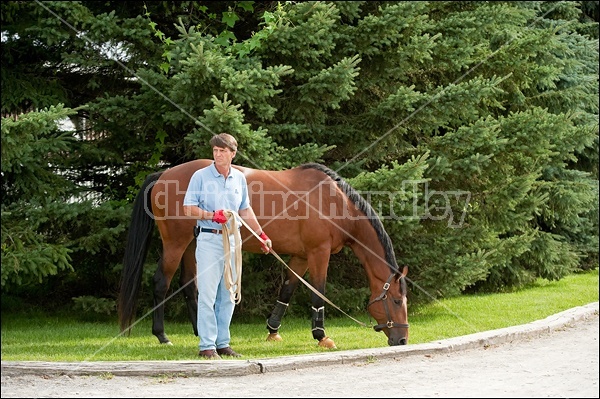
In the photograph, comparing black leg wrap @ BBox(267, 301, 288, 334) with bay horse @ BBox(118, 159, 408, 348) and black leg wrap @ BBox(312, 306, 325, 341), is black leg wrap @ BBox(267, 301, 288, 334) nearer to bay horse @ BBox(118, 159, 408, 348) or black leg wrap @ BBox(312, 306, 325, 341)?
bay horse @ BBox(118, 159, 408, 348)

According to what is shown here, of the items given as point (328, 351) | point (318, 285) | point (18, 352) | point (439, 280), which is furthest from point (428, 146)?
point (18, 352)

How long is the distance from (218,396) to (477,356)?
3.06 meters

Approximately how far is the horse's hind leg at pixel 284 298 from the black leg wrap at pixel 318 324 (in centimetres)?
41

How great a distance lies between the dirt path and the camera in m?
5.59

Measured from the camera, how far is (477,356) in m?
7.49

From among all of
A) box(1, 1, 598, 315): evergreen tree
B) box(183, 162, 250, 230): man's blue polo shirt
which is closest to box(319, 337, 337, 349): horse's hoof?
box(183, 162, 250, 230): man's blue polo shirt

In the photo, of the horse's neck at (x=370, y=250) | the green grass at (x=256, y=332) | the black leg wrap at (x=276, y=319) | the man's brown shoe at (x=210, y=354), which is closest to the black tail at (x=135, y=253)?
the green grass at (x=256, y=332)

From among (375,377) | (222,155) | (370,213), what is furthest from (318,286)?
(222,155)

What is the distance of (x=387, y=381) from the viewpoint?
20.2ft

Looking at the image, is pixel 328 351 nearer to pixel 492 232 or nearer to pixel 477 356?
pixel 477 356

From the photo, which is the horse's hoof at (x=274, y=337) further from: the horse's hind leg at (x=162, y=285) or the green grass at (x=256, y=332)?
the horse's hind leg at (x=162, y=285)

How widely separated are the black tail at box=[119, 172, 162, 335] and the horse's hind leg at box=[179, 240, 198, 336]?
49cm

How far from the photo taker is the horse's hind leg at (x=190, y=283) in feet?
28.3

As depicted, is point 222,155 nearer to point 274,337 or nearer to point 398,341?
point 274,337
